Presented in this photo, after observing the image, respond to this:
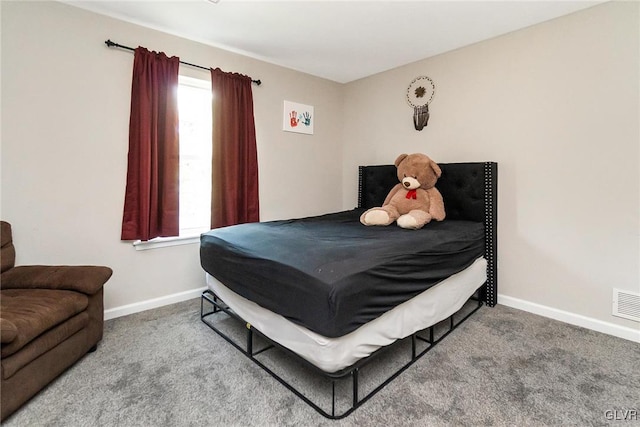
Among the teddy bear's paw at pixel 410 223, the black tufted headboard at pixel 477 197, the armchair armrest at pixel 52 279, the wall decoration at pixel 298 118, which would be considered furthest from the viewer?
the wall decoration at pixel 298 118

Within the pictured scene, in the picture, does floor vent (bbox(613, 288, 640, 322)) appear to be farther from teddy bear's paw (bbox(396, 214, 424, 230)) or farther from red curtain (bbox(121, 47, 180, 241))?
red curtain (bbox(121, 47, 180, 241))

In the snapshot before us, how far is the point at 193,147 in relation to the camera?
2988 mm

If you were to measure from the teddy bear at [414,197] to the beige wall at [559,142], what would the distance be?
1.56ft

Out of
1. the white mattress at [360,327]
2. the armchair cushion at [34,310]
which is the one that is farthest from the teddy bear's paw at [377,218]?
the armchair cushion at [34,310]

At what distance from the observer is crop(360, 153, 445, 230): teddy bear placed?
269 cm

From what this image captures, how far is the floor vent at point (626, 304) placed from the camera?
7.07ft

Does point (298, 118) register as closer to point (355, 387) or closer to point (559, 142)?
point (559, 142)

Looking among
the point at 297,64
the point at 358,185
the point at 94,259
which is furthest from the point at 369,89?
the point at 94,259

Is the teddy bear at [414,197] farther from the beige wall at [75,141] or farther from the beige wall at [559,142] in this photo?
the beige wall at [75,141]

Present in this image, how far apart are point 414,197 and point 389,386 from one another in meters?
1.66

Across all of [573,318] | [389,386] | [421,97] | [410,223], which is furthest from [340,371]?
[421,97]

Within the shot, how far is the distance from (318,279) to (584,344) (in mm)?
2031

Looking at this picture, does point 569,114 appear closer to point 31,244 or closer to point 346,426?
point 346,426

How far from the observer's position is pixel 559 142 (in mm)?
2436
